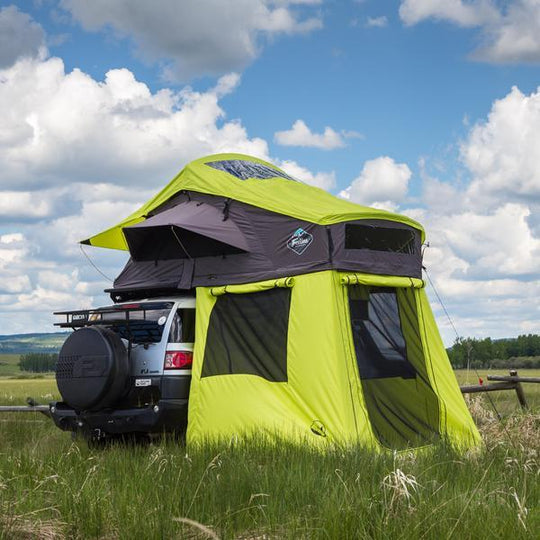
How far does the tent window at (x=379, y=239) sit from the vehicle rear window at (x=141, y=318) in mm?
2549

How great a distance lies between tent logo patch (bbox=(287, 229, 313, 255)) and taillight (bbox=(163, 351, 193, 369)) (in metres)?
1.97

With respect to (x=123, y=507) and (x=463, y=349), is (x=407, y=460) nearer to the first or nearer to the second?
(x=123, y=507)

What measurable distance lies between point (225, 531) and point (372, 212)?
20.2ft

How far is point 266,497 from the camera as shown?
19.4ft

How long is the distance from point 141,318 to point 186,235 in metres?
1.42

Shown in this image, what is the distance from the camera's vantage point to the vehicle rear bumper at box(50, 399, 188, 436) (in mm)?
10047

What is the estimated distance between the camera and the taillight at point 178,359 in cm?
1039

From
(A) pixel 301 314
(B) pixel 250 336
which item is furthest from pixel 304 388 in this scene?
(B) pixel 250 336

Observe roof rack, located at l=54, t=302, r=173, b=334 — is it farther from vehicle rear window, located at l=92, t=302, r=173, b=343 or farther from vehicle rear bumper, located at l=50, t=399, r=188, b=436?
vehicle rear bumper, located at l=50, t=399, r=188, b=436

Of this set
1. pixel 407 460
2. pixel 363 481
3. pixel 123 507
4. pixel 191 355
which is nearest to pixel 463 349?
pixel 191 355

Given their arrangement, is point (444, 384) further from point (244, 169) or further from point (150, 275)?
point (150, 275)

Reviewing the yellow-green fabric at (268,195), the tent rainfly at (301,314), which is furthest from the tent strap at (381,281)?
the yellow-green fabric at (268,195)

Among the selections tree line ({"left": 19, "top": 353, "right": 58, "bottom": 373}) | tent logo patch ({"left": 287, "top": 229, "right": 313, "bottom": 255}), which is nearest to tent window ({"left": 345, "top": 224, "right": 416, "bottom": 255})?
tent logo patch ({"left": 287, "top": 229, "right": 313, "bottom": 255})

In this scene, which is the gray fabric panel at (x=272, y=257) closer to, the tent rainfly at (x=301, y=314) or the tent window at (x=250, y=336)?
the tent rainfly at (x=301, y=314)
